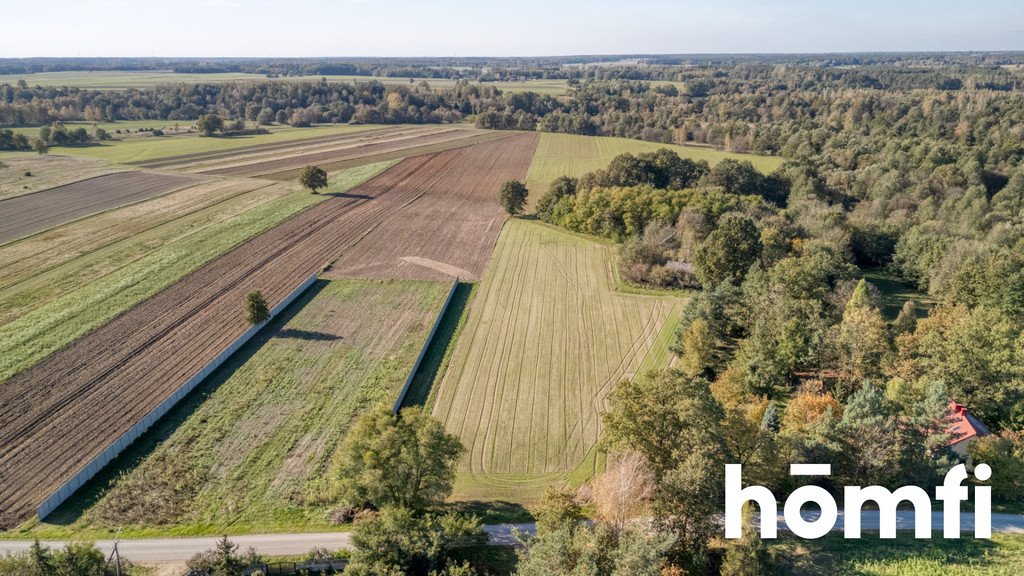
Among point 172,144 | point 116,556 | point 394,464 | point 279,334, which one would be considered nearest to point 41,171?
point 172,144

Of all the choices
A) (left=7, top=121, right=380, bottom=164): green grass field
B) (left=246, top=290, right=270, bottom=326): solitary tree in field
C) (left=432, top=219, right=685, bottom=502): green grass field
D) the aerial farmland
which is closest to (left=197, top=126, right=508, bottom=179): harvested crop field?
the aerial farmland

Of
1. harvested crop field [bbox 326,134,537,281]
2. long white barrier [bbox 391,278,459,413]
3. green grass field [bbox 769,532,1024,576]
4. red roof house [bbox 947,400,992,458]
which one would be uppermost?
harvested crop field [bbox 326,134,537,281]

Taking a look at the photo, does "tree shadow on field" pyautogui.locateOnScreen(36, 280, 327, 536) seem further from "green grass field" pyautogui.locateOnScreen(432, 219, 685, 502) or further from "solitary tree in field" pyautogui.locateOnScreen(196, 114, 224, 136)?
"solitary tree in field" pyautogui.locateOnScreen(196, 114, 224, 136)

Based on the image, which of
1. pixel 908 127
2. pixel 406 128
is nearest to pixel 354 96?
pixel 406 128

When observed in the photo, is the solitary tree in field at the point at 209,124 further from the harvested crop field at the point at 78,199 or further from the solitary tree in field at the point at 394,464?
the solitary tree in field at the point at 394,464

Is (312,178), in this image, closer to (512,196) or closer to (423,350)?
(512,196)

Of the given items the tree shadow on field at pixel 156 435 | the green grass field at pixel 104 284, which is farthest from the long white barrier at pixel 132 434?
the green grass field at pixel 104 284

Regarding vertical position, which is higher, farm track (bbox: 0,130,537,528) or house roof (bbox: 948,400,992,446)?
farm track (bbox: 0,130,537,528)

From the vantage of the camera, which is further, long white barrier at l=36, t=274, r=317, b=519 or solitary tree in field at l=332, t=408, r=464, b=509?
long white barrier at l=36, t=274, r=317, b=519
